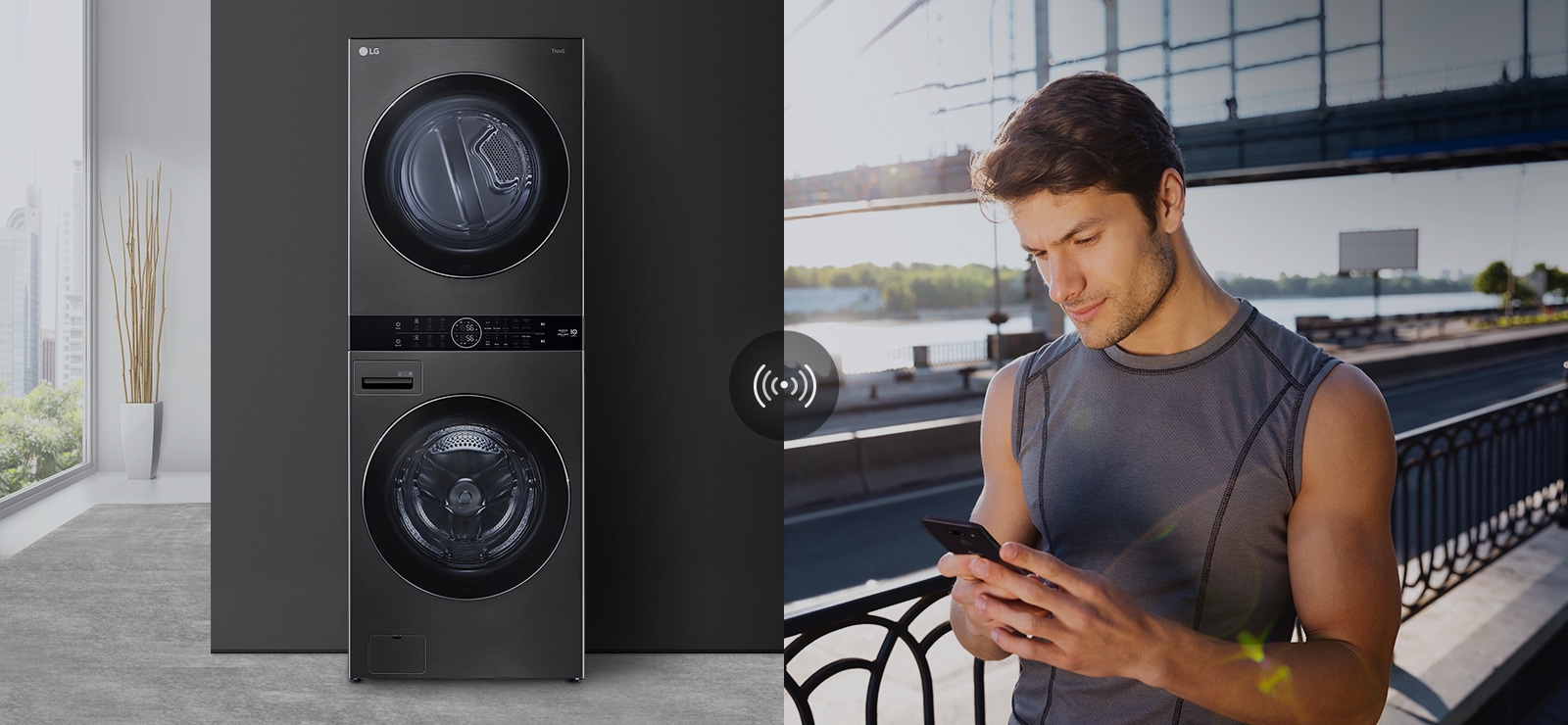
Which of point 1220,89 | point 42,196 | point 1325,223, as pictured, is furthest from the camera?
point 42,196

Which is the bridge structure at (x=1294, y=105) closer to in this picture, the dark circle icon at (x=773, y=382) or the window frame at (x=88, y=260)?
the dark circle icon at (x=773, y=382)

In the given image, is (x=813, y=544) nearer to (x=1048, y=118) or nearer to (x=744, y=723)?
(x=744, y=723)

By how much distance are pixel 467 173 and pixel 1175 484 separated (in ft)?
6.37

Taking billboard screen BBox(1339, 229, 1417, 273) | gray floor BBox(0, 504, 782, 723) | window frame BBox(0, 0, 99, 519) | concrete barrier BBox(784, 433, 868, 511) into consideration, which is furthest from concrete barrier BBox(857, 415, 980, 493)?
window frame BBox(0, 0, 99, 519)

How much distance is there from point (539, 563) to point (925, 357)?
16.0 feet

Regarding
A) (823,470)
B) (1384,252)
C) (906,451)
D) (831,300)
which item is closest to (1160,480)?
(831,300)

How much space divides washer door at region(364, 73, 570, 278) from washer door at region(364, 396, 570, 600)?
39 centimetres

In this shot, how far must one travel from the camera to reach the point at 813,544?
619cm

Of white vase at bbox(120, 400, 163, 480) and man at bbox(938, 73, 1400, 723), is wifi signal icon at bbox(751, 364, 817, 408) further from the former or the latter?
white vase at bbox(120, 400, 163, 480)

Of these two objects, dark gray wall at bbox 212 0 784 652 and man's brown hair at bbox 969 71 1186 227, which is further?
dark gray wall at bbox 212 0 784 652

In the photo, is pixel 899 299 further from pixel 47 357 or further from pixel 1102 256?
pixel 47 357

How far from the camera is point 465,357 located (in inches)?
95.3

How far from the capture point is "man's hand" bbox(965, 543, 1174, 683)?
0.87m

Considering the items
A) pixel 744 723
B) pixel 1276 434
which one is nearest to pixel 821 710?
pixel 744 723
